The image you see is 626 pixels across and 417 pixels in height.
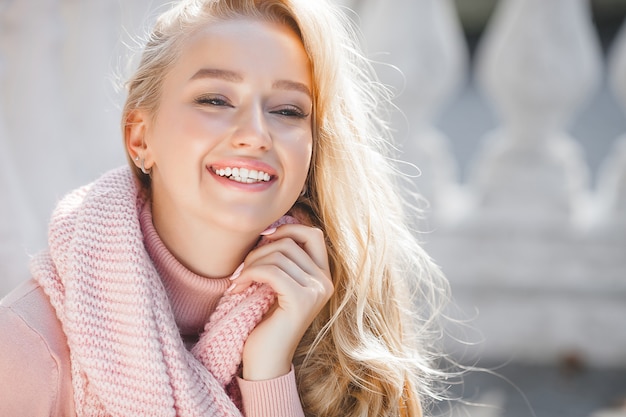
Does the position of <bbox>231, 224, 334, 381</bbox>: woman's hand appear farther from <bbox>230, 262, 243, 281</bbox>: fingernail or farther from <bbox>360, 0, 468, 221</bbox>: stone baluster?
<bbox>360, 0, 468, 221</bbox>: stone baluster

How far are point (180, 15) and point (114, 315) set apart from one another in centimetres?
59

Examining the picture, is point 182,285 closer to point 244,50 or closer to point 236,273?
point 236,273

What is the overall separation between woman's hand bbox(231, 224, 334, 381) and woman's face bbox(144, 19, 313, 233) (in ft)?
0.29

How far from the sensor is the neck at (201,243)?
5.32 ft

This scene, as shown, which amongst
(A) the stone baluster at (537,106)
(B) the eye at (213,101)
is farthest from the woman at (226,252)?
(A) the stone baluster at (537,106)

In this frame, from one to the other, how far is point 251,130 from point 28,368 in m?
0.55

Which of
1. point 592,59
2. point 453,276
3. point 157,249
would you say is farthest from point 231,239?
point 592,59

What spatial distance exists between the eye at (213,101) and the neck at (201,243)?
0.22m

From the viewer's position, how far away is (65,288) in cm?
150

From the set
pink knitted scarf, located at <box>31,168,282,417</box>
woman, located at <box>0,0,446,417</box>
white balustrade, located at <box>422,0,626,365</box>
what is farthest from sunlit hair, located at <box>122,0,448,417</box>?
white balustrade, located at <box>422,0,626,365</box>

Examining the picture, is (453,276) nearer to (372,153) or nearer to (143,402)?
(372,153)

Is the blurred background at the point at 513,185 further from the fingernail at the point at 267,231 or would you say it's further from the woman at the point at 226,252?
the fingernail at the point at 267,231

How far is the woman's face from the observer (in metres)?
1.54

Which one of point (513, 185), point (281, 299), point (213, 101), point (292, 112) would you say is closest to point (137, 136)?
point (213, 101)
